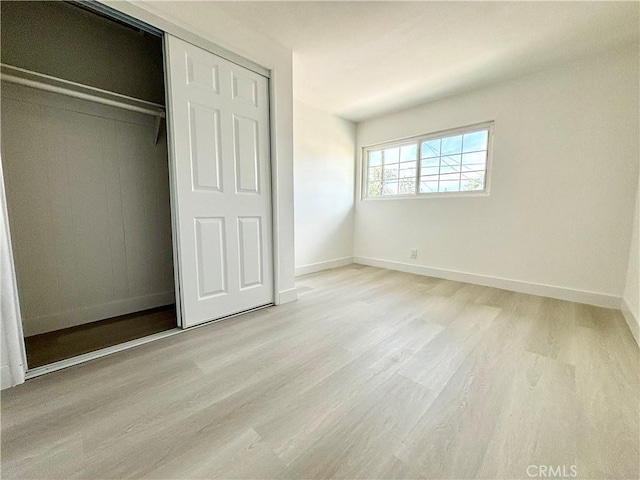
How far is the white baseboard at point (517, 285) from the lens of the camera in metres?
2.40

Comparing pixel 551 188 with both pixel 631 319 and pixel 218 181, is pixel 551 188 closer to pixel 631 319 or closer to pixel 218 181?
pixel 631 319

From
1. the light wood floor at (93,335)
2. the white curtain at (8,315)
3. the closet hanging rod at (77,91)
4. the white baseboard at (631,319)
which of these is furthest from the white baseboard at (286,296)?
the white baseboard at (631,319)

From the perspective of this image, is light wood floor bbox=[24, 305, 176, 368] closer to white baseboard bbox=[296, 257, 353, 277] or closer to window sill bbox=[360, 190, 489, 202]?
white baseboard bbox=[296, 257, 353, 277]

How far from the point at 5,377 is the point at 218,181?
1.56 meters

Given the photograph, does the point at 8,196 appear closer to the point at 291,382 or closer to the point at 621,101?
the point at 291,382

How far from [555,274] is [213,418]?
3.29 m

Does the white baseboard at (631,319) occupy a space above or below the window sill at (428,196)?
below

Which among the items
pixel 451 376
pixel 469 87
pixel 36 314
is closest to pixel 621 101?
pixel 469 87

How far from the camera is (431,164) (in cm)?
349

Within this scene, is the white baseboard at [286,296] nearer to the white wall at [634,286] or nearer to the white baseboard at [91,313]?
the white baseboard at [91,313]

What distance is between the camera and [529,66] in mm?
2500

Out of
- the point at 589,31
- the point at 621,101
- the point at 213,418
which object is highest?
the point at 589,31

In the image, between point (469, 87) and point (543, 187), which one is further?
point (469, 87)

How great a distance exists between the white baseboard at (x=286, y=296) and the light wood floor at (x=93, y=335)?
0.89 metres
